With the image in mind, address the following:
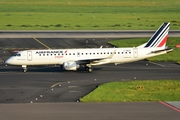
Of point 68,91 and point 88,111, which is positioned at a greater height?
point 68,91

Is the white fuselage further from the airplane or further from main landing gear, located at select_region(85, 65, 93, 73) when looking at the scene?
main landing gear, located at select_region(85, 65, 93, 73)

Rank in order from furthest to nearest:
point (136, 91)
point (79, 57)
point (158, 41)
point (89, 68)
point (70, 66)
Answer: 1. point (158, 41)
2. point (79, 57)
3. point (89, 68)
4. point (70, 66)
5. point (136, 91)

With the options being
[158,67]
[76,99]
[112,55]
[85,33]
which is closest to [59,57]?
[112,55]

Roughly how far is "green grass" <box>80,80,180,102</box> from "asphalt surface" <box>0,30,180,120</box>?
4.91 ft

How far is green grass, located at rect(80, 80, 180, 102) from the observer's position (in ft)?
Result: 132

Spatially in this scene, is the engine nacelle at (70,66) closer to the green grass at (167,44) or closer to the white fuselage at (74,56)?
the white fuselage at (74,56)

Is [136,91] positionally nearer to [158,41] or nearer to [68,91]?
[68,91]

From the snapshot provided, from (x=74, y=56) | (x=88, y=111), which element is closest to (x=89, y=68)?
(x=74, y=56)

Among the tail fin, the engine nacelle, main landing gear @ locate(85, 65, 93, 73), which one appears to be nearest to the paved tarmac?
the engine nacelle

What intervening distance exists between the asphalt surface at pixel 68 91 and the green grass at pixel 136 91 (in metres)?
1.50

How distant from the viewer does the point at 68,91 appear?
45.1 m

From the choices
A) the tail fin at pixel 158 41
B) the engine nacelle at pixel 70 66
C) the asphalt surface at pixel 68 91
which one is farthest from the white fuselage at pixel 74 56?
the tail fin at pixel 158 41

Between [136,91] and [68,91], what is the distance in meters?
6.25

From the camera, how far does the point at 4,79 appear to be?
52406mm
